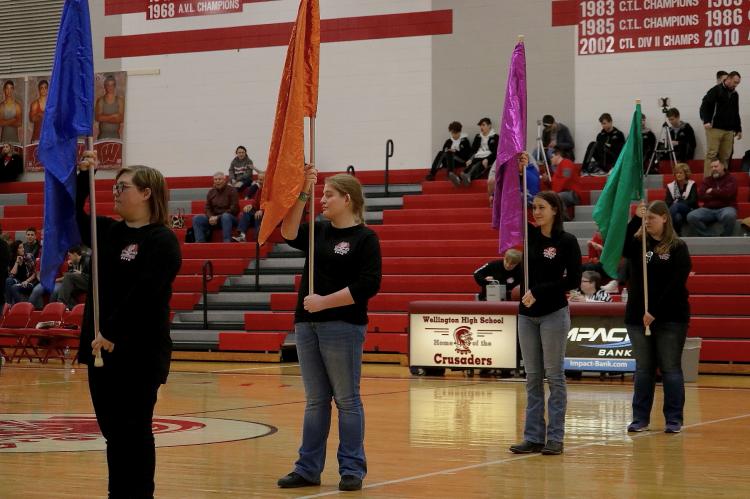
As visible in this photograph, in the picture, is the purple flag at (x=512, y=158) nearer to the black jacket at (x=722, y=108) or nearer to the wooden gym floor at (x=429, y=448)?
the wooden gym floor at (x=429, y=448)

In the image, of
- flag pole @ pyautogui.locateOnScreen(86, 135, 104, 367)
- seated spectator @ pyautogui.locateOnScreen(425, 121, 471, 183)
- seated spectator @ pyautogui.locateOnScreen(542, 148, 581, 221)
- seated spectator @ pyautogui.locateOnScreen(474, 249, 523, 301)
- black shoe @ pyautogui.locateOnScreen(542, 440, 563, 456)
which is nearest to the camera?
flag pole @ pyautogui.locateOnScreen(86, 135, 104, 367)

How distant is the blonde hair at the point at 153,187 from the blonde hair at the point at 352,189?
54.7 inches

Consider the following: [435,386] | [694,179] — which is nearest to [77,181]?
[435,386]

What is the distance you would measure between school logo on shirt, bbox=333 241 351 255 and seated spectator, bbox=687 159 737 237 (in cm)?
1289

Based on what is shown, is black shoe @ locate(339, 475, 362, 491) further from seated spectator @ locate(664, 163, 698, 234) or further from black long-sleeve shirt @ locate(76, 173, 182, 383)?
seated spectator @ locate(664, 163, 698, 234)

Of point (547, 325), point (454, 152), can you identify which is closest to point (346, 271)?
point (547, 325)

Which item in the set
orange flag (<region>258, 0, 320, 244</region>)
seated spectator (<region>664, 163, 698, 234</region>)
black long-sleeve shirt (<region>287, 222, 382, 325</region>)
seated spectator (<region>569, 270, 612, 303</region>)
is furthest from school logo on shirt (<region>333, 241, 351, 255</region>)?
seated spectator (<region>664, 163, 698, 234</region>)

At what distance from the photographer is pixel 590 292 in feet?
53.5

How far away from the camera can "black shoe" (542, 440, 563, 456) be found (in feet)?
26.7

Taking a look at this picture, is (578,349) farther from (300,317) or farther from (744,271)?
(300,317)

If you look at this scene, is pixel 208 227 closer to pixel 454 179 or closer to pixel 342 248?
pixel 454 179

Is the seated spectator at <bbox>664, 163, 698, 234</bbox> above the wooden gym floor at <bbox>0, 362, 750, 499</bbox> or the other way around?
above

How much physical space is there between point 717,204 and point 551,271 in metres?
11.2

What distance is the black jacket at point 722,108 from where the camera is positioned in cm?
1995
